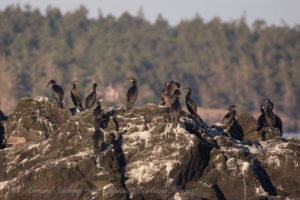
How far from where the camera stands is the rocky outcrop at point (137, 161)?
14.7m

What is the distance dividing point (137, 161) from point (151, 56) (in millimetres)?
72235

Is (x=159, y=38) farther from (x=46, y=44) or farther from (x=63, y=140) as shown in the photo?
(x=63, y=140)

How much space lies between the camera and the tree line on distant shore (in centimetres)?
7569

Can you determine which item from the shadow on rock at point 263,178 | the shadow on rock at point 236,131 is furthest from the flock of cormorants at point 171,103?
the shadow on rock at point 263,178

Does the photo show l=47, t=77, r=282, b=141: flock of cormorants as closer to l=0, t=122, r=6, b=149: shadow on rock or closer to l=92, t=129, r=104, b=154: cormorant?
l=92, t=129, r=104, b=154: cormorant


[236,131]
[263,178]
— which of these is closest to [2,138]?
[263,178]

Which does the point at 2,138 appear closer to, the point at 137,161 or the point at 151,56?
the point at 137,161

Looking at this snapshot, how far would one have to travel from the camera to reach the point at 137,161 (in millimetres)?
15586

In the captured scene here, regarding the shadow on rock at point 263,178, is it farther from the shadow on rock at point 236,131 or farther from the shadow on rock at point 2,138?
the shadow on rock at point 2,138

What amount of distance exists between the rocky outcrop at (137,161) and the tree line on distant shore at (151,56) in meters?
51.0

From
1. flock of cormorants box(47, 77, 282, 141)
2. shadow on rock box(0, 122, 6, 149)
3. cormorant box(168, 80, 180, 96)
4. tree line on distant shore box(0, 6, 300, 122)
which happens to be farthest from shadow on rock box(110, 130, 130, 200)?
tree line on distant shore box(0, 6, 300, 122)

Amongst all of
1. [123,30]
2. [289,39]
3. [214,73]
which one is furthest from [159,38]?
[289,39]

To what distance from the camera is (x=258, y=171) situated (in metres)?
16.4

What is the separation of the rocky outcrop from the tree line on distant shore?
5099 cm
